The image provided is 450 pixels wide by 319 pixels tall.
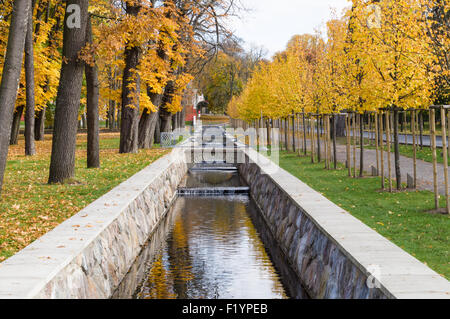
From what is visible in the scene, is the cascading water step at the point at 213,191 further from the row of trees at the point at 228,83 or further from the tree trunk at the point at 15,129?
the row of trees at the point at 228,83

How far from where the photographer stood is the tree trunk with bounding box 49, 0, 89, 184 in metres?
15.5

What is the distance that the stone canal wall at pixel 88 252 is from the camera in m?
5.85

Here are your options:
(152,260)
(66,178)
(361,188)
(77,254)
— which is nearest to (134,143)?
(66,178)

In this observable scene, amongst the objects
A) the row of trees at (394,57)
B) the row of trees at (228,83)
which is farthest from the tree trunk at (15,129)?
the row of trees at (228,83)

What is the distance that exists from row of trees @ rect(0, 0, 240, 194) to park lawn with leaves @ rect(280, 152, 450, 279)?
700cm

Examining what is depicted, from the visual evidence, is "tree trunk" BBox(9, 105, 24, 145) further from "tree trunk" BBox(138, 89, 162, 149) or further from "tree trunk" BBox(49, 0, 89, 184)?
"tree trunk" BBox(49, 0, 89, 184)

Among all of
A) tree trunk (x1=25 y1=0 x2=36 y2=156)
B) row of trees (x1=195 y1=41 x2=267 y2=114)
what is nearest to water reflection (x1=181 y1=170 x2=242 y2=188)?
tree trunk (x1=25 y1=0 x2=36 y2=156)

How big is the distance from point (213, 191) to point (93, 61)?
21.7 ft

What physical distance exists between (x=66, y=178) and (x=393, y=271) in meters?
11.3

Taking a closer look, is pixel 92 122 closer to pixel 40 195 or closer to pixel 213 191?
pixel 213 191

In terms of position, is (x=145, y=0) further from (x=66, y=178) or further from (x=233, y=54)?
(x=233, y=54)

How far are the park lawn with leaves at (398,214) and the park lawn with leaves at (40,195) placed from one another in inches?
219

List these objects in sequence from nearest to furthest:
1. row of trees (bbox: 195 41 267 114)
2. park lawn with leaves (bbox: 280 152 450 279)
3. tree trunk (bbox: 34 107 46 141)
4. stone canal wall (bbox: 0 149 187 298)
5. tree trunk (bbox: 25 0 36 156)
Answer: stone canal wall (bbox: 0 149 187 298)
park lawn with leaves (bbox: 280 152 450 279)
tree trunk (bbox: 25 0 36 156)
tree trunk (bbox: 34 107 46 141)
row of trees (bbox: 195 41 267 114)
